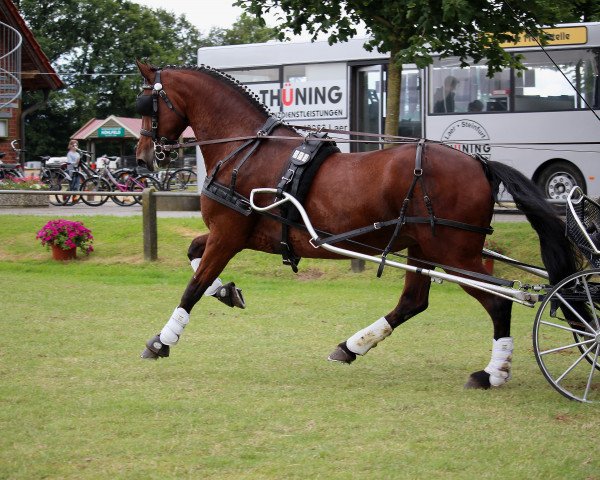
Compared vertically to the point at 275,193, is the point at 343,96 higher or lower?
higher

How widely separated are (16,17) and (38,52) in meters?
1.58

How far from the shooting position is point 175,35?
65.5 meters

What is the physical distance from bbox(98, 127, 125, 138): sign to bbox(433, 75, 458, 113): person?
33077 millimetres

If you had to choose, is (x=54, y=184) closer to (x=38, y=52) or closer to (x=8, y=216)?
(x=8, y=216)

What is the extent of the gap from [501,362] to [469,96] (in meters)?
14.5

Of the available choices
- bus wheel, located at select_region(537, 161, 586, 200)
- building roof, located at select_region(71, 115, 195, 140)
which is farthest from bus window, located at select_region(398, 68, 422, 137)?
building roof, located at select_region(71, 115, 195, 140)

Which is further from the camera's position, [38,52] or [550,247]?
[38,52]

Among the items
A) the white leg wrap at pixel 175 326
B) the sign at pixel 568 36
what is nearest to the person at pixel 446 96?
the sign at pixel 568 36

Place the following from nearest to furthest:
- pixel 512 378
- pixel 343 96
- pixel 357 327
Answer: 1. pixel 512 378
2. pixel 357 327
3. pixel 343 96

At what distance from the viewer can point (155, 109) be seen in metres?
7.93

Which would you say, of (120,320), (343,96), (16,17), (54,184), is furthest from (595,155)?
(16,17)

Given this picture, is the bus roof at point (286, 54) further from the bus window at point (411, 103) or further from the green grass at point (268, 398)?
the green grass at point (268, 398)

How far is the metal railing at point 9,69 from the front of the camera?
25.0 meters

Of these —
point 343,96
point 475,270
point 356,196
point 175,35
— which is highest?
point 175,35
